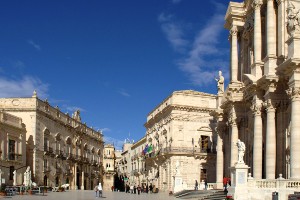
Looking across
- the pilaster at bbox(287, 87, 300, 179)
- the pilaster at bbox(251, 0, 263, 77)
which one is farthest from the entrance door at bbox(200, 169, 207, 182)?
the pilaster at bbox(287, 87, 300, 179)

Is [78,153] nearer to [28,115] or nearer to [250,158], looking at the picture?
[28,115]

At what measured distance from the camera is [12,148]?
159 feet

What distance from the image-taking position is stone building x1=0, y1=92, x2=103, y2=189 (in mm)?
54250

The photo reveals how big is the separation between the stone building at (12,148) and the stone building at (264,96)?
19.2 meters

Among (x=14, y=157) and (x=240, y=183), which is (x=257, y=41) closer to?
(x=240, y=183)

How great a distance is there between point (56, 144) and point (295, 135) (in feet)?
132

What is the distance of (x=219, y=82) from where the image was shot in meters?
41.7

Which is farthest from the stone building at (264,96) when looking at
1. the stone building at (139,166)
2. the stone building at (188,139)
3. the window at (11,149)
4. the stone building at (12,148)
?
the stone building at (139,166)

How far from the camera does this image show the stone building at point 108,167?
100 metres

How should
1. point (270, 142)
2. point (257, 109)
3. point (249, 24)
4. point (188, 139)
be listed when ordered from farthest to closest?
point (188, 139) → point (249, 24) → point (257, 109) → point (270, 142)

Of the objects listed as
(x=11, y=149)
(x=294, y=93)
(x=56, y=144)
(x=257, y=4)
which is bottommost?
(x=11, y=149)

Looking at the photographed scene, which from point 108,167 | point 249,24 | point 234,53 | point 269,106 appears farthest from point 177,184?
point 108,167

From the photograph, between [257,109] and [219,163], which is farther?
[219,163]

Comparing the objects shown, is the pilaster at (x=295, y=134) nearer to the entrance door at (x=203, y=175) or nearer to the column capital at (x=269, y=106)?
the column capital at (x=269, y=106)
